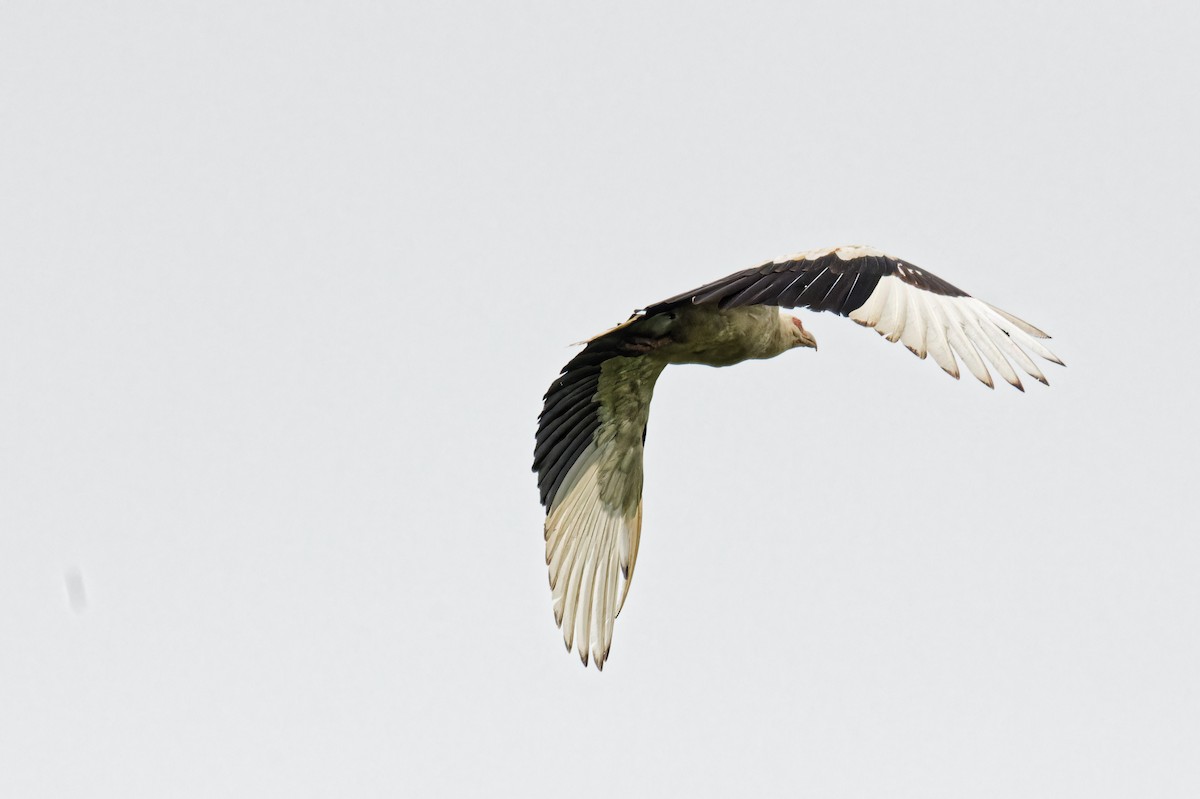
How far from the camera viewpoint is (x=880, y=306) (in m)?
8.23

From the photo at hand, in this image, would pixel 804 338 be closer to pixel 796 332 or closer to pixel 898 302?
pixel 796 332

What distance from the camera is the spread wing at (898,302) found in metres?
7.84

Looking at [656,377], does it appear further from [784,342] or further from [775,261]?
[775,261]

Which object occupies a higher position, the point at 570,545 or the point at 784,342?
the point at 784,342

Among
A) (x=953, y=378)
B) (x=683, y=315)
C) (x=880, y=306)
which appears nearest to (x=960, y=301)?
(x=880, y=306)

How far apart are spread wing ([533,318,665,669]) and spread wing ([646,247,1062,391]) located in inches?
74.7

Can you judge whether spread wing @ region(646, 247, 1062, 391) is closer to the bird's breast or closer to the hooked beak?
the bird's breast

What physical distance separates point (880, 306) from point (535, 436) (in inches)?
142

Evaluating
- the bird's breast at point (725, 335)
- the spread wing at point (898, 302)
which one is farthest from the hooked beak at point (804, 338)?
the spread wing at point (898, 302)

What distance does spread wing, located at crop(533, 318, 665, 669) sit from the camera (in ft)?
36.4

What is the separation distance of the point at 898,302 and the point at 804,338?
2669mm

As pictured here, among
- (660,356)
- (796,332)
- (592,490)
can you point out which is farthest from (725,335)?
(592,490)

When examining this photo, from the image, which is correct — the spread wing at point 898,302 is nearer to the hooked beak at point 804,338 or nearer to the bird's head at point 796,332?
the bird's head at point 796,332

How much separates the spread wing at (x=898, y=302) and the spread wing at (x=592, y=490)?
190 cm
